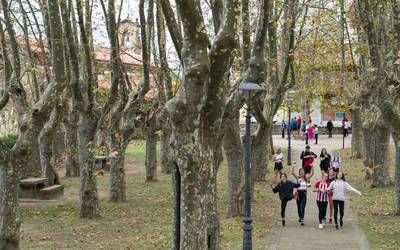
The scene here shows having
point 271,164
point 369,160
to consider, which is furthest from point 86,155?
point 271,164

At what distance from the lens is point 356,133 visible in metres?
→ 35.2

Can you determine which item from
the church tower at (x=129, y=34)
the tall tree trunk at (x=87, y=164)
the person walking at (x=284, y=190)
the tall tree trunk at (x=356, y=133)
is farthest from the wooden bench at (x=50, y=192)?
the tall tree trunk at (x=356, y=133)

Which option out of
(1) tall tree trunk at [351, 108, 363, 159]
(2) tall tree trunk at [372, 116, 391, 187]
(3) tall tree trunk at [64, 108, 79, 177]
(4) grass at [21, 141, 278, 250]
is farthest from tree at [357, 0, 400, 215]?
(1) tall tree trunk at [351, 108, 363, 159]

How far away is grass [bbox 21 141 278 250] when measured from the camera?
1473cm

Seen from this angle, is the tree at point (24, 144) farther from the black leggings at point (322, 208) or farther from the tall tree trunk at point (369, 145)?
the tall tree trunk at point (369, 145)

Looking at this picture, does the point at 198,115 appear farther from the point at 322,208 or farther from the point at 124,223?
the point at 124,223

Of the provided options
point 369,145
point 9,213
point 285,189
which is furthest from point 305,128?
point 9,213

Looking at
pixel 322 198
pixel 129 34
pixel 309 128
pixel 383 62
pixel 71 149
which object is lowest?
pixel 322 198

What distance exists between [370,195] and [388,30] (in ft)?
21.1

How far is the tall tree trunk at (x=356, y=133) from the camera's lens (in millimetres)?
34500

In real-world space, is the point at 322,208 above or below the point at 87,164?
below

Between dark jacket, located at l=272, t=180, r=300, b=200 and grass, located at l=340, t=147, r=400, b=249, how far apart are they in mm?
2099

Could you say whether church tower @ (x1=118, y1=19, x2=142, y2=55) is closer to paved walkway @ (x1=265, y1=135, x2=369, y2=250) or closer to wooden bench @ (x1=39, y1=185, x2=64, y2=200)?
wooden bench @ (x1=39, y1=185, x2=64, y2=200)

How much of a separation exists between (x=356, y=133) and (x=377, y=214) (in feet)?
57.2
